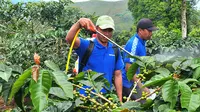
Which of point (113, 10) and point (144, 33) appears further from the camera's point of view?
point (113, 10)

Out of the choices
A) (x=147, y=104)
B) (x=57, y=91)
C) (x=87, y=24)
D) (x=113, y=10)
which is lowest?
(x=113, y=10)

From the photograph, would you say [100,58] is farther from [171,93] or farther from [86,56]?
[171,93]

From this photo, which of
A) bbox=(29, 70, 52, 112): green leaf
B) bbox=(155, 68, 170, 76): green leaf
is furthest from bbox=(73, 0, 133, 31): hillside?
bbox=(29, 70, 52, 112): green leaf

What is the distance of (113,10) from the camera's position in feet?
274

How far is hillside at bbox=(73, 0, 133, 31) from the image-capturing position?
72.7m

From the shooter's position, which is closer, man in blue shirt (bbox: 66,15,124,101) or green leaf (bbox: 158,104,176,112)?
green leaf (bbox: 158,104,176,112)

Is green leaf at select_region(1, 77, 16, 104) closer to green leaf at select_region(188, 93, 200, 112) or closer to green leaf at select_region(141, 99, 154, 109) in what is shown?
green leaf at select_region(141, 99, 154, 109)

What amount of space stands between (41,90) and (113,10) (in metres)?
82.7

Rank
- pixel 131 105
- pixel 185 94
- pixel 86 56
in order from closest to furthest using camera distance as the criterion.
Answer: pixel 185 94 < pixel 131 105 < pixel 86 56

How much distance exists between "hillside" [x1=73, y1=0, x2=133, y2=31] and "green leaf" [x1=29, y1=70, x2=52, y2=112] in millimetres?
67548

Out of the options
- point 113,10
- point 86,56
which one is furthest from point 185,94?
point 113,10

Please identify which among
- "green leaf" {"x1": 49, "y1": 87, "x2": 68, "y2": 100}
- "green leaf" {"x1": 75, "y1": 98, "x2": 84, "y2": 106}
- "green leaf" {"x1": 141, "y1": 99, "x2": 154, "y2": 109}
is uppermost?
"green leaf" {"x1": 49, "y1": 87, "x2": 68, "y2": 100}

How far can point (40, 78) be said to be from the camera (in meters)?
1.46

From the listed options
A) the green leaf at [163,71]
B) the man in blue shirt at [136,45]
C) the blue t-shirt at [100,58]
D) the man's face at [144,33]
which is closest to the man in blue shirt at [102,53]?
the blue t-shirt at [100,58]
